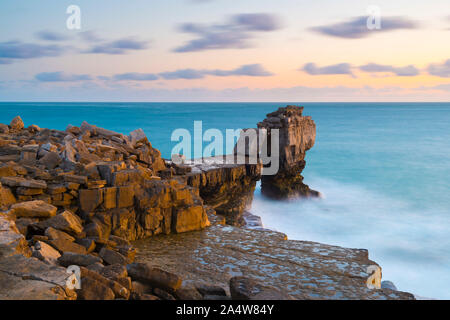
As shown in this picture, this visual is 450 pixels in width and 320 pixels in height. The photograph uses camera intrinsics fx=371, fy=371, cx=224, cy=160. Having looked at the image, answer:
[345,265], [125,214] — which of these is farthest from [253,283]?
[125,214]

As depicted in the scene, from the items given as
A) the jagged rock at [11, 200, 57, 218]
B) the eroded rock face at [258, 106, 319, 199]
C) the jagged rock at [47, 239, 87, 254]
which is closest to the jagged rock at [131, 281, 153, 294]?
the jagged rock at [47, 239, 87, 254]

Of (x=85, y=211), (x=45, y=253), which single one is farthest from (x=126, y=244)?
(x=45, y=253)

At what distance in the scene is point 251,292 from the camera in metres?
3.61

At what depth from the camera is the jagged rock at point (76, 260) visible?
4058 mm

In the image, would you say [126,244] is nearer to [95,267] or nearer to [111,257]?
[111,257]

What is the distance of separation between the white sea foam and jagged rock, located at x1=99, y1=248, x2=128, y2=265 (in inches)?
406

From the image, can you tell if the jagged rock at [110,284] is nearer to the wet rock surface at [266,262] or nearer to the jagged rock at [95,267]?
the jagged rock at [95,267]

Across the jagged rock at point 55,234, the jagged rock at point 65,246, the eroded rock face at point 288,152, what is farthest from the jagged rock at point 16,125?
the eroded rock face at point 288,152

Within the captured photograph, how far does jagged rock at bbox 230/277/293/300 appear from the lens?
3.49 metres

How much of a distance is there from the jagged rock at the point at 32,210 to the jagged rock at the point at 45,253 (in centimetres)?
94

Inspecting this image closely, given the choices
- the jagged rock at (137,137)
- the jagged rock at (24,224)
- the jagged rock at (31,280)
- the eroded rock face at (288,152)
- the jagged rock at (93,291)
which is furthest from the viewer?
the eroded rock face at (288,152)

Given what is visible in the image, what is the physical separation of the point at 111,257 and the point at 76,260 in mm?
584
